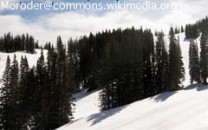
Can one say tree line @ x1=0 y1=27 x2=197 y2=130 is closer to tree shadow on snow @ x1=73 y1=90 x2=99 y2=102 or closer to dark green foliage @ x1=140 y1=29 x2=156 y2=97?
dark green foliage @ x1=140 y1=29 x2=156 y2=97

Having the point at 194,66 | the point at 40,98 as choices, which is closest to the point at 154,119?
the point at 40,98

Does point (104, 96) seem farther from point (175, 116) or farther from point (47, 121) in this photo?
point (175, 116)

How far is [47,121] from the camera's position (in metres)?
49.7

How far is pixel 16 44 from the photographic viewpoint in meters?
167

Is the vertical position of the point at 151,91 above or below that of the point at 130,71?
below

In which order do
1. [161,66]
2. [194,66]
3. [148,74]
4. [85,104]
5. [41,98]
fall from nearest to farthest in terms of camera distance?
[41,98] < [148,74] < [161,66] < [85,104] < [194,66]

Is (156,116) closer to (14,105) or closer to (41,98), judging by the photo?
(41,98)

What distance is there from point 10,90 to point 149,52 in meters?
28.7

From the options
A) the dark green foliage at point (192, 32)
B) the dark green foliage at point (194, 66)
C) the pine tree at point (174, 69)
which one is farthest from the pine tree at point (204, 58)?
the dark green foliage at point (192, 32)

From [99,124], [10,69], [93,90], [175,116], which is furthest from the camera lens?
[93,90]

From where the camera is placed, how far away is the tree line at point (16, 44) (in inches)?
6363

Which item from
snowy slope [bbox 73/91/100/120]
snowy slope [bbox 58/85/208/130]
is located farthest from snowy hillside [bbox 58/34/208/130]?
snowy slope [bbox 73/91/100/120]

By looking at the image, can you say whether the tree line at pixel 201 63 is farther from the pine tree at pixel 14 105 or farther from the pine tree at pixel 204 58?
Result: the pine tree at pixel 14 105

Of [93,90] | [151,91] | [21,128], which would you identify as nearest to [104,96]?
[151,91]
